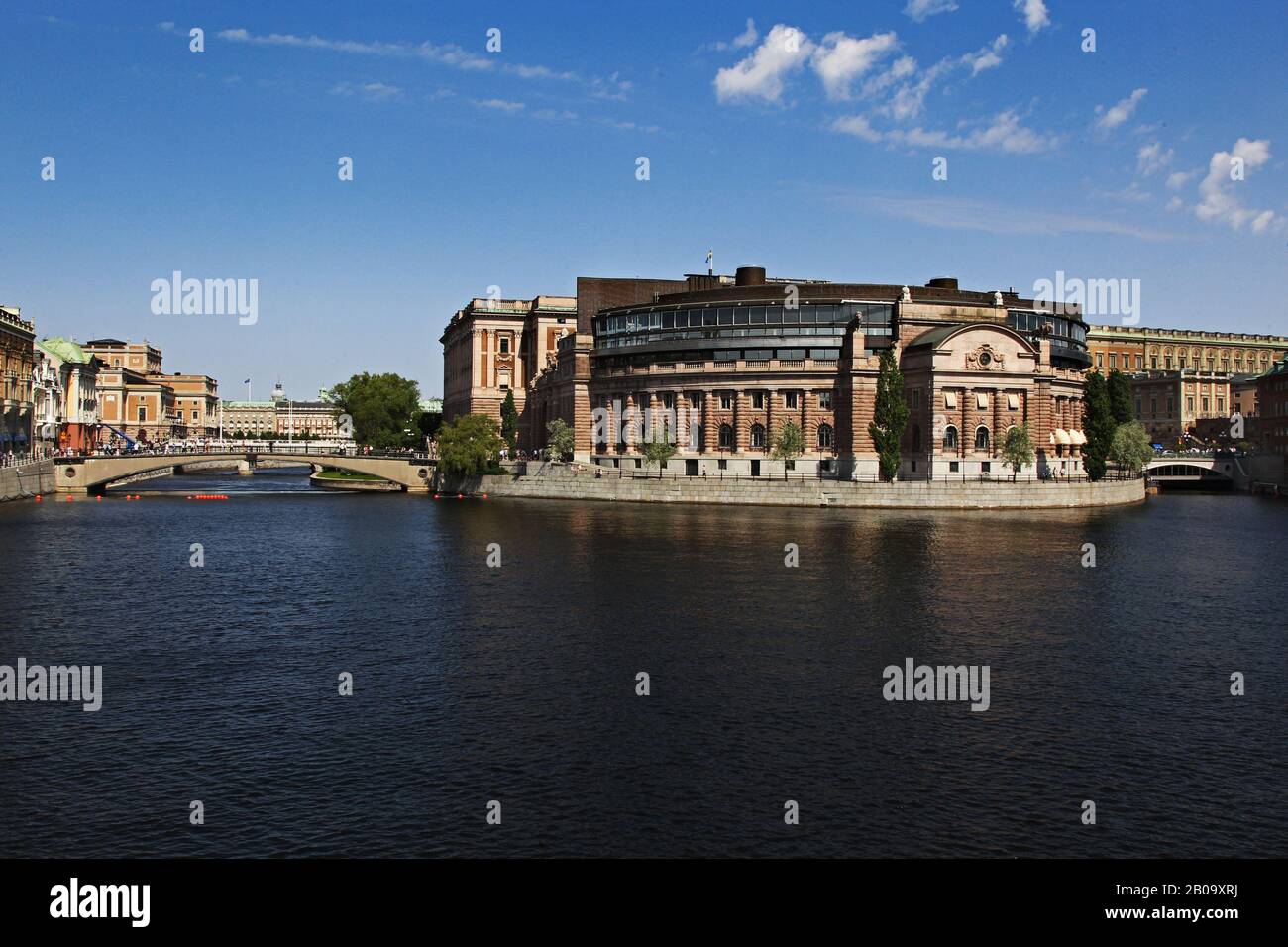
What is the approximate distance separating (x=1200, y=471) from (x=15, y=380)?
159763 millimetres

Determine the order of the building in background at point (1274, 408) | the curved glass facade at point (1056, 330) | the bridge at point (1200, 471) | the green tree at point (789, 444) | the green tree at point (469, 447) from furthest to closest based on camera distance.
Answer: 1. the building in background at point (1274, 408)
2. the bridge at point (1200, 471)
3. the curved glass facade at point (1056, 330)
4. the green tree at point (469, 447)
5. the green tree at point (789, 444)

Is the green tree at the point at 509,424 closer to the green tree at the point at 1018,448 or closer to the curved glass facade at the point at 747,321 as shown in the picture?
the curved glass facade at the point at 747,321

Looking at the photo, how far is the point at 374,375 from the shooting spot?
193250mm

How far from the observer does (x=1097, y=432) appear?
4737 inches

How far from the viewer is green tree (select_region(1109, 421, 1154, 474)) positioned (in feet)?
446

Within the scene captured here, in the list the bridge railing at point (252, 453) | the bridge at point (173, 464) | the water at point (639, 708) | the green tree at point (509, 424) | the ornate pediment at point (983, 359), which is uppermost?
the ornate pediment at point (983, 359)

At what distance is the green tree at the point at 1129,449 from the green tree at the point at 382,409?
106 meters

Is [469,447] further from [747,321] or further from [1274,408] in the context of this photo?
[1274,408]

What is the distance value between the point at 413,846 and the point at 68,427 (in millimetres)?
198442

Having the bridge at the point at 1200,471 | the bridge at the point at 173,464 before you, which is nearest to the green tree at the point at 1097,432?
the bridge at the point at 1200,471

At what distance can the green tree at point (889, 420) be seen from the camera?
111m

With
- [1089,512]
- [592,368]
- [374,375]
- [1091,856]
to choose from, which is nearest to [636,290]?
[592,368]
